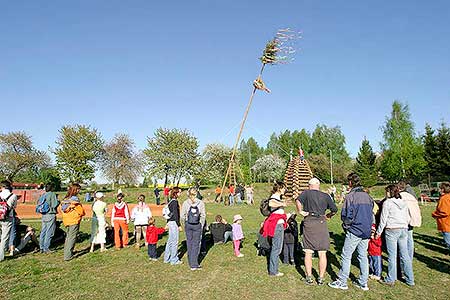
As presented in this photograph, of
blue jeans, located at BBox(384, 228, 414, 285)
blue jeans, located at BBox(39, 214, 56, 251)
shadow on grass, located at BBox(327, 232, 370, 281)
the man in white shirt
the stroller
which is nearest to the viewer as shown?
blue jeans, located at BBox(384, 228, 414, 285)

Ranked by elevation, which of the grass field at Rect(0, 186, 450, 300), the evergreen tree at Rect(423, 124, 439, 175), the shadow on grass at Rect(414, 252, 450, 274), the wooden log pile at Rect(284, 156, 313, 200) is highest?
the evergreen tree at Rect(423, 124, 439, 175)

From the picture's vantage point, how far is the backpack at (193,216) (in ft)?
25.5

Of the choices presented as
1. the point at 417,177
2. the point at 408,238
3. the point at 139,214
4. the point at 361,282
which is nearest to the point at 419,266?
the point at 408,238

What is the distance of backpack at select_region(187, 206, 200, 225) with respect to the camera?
7785mm

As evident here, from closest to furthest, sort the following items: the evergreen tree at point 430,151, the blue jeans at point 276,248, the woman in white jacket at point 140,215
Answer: the blue jeans at point 276,248
the woman in white jacket at point 140,215
the evergreen tree at point 430,151

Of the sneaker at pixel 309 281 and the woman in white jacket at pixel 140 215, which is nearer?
the sneaker at pixel 309 281

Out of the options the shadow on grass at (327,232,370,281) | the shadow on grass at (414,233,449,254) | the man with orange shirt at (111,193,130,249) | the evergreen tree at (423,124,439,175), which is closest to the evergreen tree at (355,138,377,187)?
the evergreen tree at (423,124,439,175)

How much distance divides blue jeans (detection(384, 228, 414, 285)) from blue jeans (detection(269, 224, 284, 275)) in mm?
2026

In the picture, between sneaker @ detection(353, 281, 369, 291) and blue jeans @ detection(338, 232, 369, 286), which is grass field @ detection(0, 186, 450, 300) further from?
blue jeans @ detection(338, 232, 369, 286)

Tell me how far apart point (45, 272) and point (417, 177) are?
49.8 meters

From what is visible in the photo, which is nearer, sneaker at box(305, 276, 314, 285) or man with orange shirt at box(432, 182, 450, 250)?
sneaker at box(305, 276, 314, 285)

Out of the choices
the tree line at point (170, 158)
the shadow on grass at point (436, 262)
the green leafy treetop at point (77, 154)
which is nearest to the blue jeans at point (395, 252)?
the shadow on grass at point (436, 262)

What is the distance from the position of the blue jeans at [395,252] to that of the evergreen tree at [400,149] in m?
44.1

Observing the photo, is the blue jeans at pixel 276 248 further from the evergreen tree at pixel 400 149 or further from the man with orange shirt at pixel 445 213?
the evergreen tree at pixel 400 149
